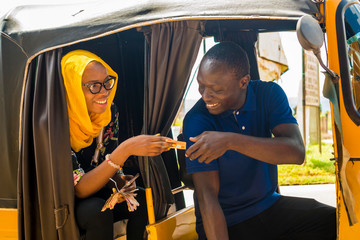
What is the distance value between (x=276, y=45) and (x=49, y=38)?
2642mm

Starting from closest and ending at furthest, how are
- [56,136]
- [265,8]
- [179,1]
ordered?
[265,8], [179,1], [56,136]

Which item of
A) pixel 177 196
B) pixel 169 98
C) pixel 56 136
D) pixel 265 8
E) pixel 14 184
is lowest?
pixel 177 196

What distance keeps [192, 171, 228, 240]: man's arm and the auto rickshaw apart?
273 millimetres

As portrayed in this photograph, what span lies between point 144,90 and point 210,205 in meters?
0.81

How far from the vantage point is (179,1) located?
203 centimetres

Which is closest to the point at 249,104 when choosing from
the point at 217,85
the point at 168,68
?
the point at 217,85

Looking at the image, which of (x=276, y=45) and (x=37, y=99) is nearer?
(x=37, y=99)

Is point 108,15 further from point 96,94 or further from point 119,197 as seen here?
point 119,197

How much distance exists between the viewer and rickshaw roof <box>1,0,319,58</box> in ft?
6.20

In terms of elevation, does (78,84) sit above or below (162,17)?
below

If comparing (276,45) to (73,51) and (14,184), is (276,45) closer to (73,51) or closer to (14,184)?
(73,51)

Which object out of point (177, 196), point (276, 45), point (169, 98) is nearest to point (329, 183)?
point (276, 45)

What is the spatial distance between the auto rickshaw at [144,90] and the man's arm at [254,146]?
29 cm

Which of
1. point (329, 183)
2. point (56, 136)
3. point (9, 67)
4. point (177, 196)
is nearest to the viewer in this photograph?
point (56, 136)
